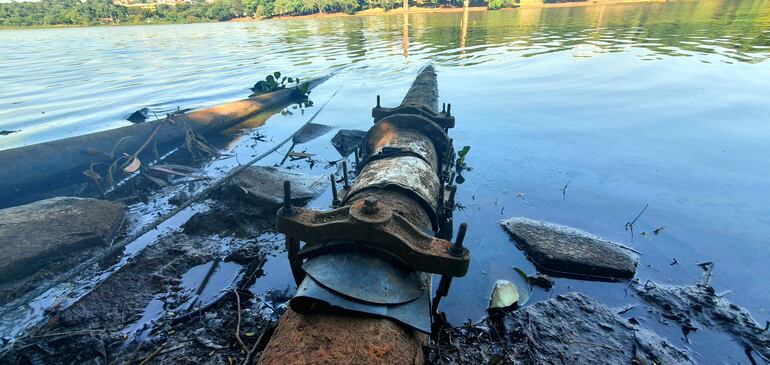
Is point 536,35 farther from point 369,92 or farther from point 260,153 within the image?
point 260,153

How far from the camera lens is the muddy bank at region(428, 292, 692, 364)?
3471mm

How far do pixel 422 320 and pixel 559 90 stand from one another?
14018 mm

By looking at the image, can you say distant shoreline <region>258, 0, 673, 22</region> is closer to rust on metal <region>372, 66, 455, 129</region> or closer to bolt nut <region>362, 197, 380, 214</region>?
rust on metal <region>372, 66, 455, 129</region>

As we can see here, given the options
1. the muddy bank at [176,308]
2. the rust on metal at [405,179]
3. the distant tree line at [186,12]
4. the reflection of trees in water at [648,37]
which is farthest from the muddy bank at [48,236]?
the distant tree line at [186,12]

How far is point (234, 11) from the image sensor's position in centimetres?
8175

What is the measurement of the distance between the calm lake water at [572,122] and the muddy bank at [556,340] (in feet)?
0.91

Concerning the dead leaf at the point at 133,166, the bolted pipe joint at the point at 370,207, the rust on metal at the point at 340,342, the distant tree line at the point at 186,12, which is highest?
the distant tree line at the point at 186,12

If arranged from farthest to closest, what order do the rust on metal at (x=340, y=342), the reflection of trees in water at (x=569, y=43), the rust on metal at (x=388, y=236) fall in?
1. the reflection of trees in water at (x=569, y=43)
2. the rust on metal at (x=388, y=236)
3. the rust on metal at (x=340, y=342)

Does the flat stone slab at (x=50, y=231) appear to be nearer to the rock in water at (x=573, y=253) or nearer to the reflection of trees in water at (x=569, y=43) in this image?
the rock in water at (x=573, y=253)

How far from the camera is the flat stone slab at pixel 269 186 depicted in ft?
20.6

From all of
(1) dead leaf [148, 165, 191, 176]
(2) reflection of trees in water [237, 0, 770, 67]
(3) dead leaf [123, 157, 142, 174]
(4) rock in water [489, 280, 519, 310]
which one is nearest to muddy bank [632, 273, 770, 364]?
(4) rock in water [489, 280, 519, 310]

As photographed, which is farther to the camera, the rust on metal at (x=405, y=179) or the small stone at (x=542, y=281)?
the small stone at (x=542, y=281)

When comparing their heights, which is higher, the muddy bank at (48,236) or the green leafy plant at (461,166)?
the muddy bank at (48,236)

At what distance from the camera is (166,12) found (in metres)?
84.2
